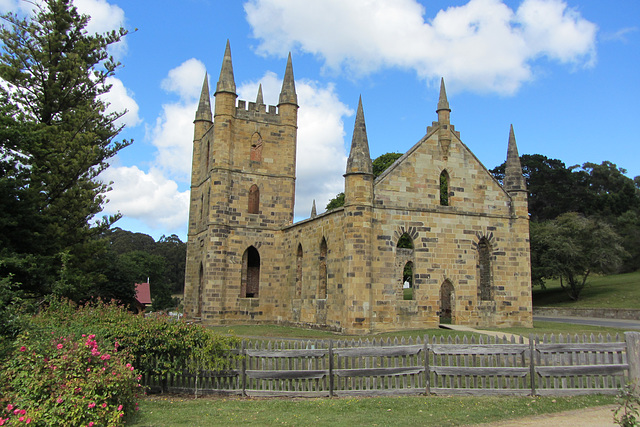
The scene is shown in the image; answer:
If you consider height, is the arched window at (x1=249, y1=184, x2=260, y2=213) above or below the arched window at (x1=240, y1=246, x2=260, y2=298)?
above

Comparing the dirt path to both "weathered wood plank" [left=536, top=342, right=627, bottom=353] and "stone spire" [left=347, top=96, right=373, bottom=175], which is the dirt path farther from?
"stone spire" [left=347, top=96, right=373, bottom=175]

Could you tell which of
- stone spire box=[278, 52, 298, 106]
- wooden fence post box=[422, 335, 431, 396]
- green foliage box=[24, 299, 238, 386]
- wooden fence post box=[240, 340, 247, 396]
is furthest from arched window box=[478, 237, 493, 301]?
green foliage box=[24, 299, 238, 386]

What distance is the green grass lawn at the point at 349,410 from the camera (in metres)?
9.98

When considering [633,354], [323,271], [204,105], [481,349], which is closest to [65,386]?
[481,349]

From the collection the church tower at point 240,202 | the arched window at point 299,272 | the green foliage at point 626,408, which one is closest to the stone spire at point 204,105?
the church tower at point 240,202

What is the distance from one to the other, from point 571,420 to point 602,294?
40910mm

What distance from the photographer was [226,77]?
3170cm

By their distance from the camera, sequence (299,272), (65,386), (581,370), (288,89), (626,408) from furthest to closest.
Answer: (288,89), (299,272), (581,370), (65,386), (626,408)

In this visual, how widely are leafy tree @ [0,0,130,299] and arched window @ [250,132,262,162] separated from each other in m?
7.57

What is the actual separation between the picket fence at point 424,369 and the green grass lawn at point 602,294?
3269 centimetres

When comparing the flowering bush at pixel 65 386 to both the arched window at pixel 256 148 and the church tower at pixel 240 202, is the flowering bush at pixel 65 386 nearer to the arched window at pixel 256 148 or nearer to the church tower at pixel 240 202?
the church tower at pixel 240 202

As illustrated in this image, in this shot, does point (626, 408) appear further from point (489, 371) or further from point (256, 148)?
point (256, 148)

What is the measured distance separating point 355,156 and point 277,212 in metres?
10.1

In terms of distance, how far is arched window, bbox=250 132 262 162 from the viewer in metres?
32.0
